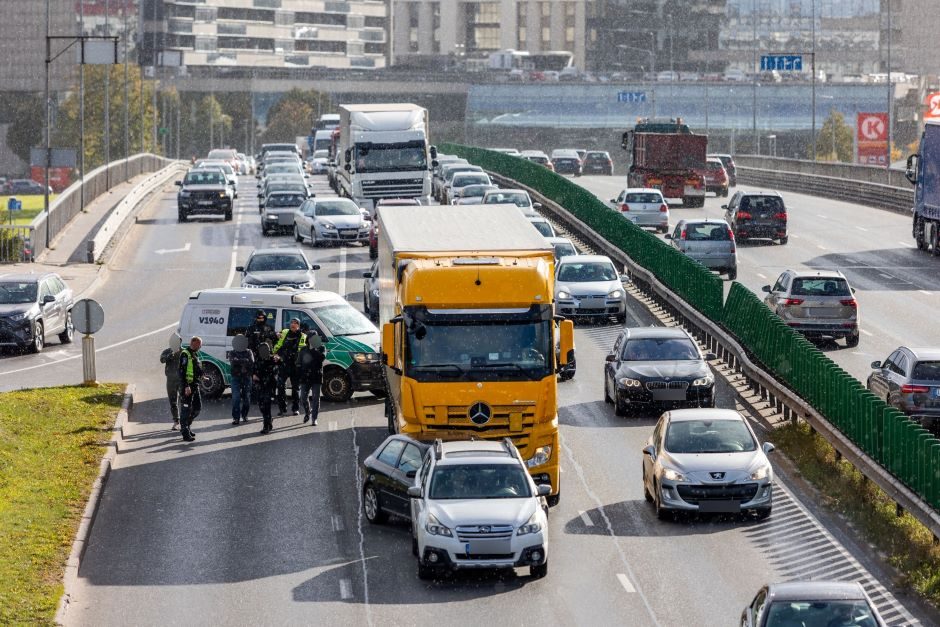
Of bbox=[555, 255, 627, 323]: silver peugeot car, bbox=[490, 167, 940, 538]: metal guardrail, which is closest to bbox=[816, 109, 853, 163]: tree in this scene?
bbox=[490, 167, 940, 538]: metal guardrail

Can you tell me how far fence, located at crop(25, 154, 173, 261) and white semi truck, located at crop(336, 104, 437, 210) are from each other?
35.5ft

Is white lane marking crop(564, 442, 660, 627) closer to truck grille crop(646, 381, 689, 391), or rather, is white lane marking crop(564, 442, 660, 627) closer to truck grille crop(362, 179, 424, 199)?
truck grille crop(646, 381, 689, 391)

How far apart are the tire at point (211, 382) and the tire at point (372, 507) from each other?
1004cm

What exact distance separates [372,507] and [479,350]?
2550 millimetres

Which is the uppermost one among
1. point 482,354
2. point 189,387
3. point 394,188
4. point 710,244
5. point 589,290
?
point 394,188

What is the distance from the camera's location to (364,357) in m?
31.1

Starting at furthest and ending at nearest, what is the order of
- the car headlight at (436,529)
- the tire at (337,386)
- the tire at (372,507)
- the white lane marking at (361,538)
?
the tire at (337,386), the tire at (372,507), the car headlight at (436,529), the white lane marking at (361,538)

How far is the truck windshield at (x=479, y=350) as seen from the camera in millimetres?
22625

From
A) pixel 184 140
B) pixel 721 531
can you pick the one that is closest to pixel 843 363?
pixel 721 531

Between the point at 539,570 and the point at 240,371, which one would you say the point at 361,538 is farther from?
the point at 240,371

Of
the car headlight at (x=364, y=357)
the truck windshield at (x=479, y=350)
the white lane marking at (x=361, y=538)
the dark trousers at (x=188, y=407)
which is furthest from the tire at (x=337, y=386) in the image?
the truck windshield at (x=479, y=350)

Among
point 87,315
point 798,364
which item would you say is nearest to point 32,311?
point 87,315

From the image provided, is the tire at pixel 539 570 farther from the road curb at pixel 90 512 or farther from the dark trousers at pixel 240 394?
the dark trousers at pixel 240 394

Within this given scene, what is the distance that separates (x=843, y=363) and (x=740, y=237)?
2253cm
